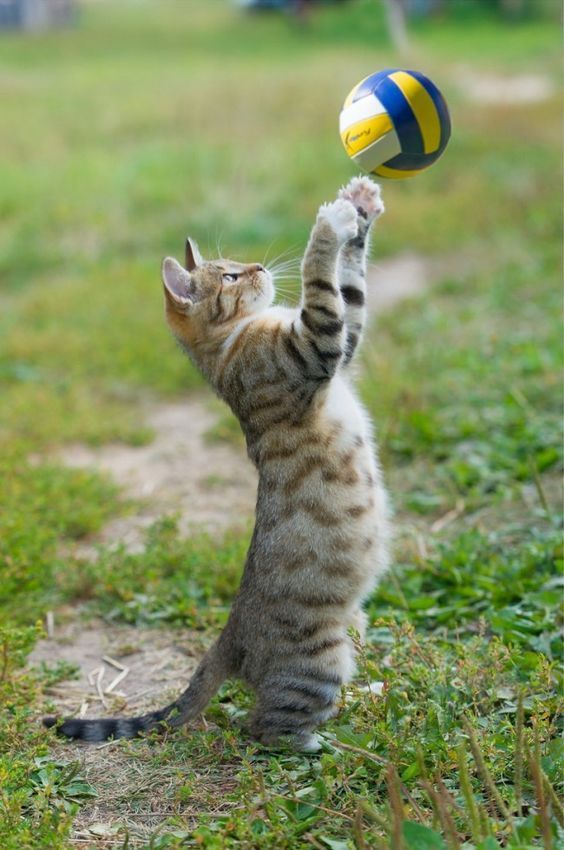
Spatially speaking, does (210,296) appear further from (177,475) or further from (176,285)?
(177,475)

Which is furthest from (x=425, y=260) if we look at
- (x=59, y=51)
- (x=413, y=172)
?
(x=59, y=51)

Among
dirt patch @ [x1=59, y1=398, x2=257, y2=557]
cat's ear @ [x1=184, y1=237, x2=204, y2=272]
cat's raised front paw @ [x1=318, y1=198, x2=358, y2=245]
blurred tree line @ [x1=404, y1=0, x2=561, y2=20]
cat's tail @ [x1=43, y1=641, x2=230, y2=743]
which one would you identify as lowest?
dirt patch @ [x1=59, y1=398, x2=257, y2=557]

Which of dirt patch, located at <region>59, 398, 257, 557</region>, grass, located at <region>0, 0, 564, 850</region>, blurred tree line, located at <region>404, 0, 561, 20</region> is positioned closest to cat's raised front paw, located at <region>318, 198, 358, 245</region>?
grass, located at <region>0, 0, 564, 850</region>

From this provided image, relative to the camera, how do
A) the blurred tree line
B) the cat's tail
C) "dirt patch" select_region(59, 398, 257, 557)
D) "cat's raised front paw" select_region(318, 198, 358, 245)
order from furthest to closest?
the blurred tree line, "dirt patch" select_region(59, 398, 257, 557), "cat's raised front paw" select_region(318, 198, 358, 245), the cat's tail

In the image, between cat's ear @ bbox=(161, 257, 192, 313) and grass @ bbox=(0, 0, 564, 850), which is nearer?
grass @ bbox=(0, 0, 564, 850)

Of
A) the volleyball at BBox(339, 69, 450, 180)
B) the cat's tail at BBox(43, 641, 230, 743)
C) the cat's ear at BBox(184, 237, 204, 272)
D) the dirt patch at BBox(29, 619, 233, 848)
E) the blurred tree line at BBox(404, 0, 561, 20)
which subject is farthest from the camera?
the blurred tree line at BBox(404, 0, 561, 20)

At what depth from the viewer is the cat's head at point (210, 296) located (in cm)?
468

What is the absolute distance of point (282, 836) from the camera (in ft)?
11.0

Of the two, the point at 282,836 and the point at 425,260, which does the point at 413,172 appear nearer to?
the point at 282,836

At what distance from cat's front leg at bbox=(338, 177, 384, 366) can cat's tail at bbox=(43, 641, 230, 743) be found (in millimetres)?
1420

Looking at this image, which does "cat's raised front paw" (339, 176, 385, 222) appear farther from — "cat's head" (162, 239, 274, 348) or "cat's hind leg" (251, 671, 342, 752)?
"cat's hind leg" (251, 671, 342, 752)

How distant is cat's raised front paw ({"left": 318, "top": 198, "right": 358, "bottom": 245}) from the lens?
4297 mm

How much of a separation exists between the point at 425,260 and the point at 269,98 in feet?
25.7

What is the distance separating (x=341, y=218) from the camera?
4.32 metres
